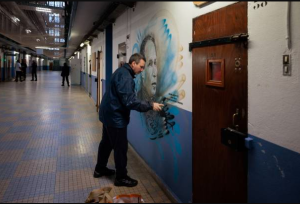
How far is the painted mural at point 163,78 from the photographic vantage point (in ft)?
7.63

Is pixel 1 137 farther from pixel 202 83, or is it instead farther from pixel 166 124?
pixel 202 83

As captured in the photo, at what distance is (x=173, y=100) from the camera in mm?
2379

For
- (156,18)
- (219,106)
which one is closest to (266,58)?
(219,106)

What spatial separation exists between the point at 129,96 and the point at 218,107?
94 cm

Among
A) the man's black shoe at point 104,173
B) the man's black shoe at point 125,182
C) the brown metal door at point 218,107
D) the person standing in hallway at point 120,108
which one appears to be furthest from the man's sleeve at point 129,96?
the man's black shoe at point 104,173

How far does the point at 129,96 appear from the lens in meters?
2.37

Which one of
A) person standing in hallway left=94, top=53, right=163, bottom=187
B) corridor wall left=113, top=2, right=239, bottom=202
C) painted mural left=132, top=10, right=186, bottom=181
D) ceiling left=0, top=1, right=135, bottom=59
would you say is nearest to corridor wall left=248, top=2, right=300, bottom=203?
corridor wall left=113, top=2, right=239, bottom=202

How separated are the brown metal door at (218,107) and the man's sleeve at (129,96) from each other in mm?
529

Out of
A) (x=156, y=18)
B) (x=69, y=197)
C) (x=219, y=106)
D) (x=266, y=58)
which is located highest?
(x=156, y=18)

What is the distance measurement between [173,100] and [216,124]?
66cm

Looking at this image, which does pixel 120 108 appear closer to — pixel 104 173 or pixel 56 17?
pixel 104 173

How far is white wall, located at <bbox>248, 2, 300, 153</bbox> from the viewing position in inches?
48.6

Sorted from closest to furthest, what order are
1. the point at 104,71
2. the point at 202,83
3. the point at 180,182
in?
the point at 202,83 < the point at 180,182 < the point at 104,71

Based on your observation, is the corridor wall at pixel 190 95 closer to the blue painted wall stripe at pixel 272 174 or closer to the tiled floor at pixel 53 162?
the blue painted wall stripe at pixel 272 174
